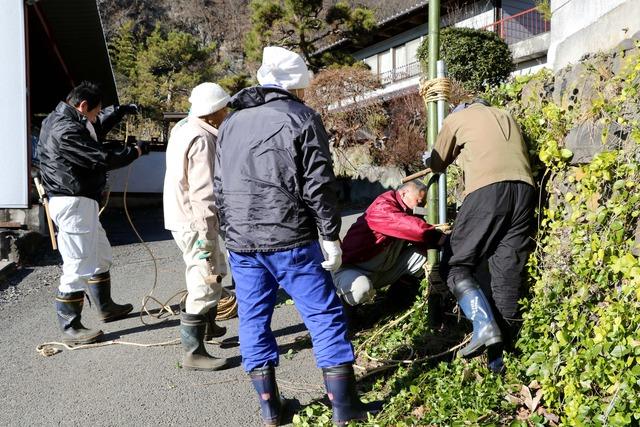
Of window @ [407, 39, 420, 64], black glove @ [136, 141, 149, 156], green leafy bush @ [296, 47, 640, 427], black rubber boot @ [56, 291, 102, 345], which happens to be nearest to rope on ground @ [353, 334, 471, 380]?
green leafy bush @ [296, 47, 640, 427]

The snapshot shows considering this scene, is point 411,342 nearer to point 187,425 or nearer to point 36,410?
Answer: point 187,425

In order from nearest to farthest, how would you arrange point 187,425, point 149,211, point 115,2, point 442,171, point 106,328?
point 187,425, point 442,171, point 106,328, point 149,211, point 115,2

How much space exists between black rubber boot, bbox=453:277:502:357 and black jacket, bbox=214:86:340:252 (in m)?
0.93

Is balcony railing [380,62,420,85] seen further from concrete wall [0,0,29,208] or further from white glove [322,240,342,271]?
white glove [322,240,342,271]

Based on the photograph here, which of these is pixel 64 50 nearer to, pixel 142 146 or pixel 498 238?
pixel 142 146

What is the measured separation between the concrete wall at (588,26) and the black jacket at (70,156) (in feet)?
12.3

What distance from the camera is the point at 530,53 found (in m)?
15.9

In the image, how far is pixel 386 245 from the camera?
4230 millimetres

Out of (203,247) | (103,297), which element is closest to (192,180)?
(203,247)

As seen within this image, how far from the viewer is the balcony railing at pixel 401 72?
756 inches

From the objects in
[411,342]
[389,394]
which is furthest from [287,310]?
[389,394]

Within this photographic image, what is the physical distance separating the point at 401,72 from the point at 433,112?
1681cm

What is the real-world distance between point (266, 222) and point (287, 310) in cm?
249

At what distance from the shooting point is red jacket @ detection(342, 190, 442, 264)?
3.94m
